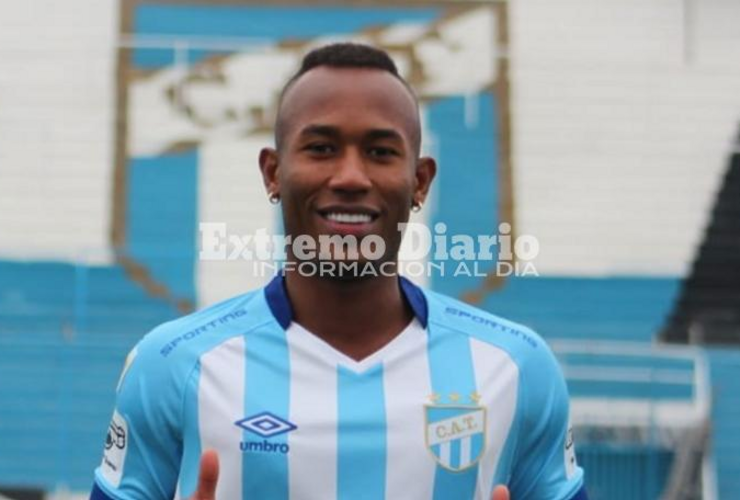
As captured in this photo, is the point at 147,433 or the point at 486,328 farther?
the point at 486,328

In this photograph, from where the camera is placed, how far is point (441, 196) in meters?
8.09

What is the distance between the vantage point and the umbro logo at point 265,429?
180cm

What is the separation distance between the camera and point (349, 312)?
6.27ft

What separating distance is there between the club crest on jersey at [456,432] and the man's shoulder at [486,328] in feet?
0.38

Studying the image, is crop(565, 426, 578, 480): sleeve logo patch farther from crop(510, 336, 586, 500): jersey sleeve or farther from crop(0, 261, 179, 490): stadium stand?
crop(0, 261, 179, 490): stadium stand

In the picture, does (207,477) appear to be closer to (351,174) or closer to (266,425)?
(266,425)

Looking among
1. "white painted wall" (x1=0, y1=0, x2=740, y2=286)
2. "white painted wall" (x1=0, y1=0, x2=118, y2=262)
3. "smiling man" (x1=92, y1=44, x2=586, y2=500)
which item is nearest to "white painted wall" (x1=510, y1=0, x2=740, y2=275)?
"white painted wall" (x1=0, y1=0, x2=740, y2=286)

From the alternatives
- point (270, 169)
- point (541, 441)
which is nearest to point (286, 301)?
point (270, 169)

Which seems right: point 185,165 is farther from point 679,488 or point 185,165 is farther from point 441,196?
point 679,488

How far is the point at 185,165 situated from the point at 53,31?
1349 millimetres

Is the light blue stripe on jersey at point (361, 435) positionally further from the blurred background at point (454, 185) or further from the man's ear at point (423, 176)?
the blurred background at point (454, 185)

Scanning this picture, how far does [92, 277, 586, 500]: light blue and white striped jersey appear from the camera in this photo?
5.91 ft

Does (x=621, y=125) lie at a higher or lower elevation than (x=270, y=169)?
higher

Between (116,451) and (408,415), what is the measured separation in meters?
0.45
